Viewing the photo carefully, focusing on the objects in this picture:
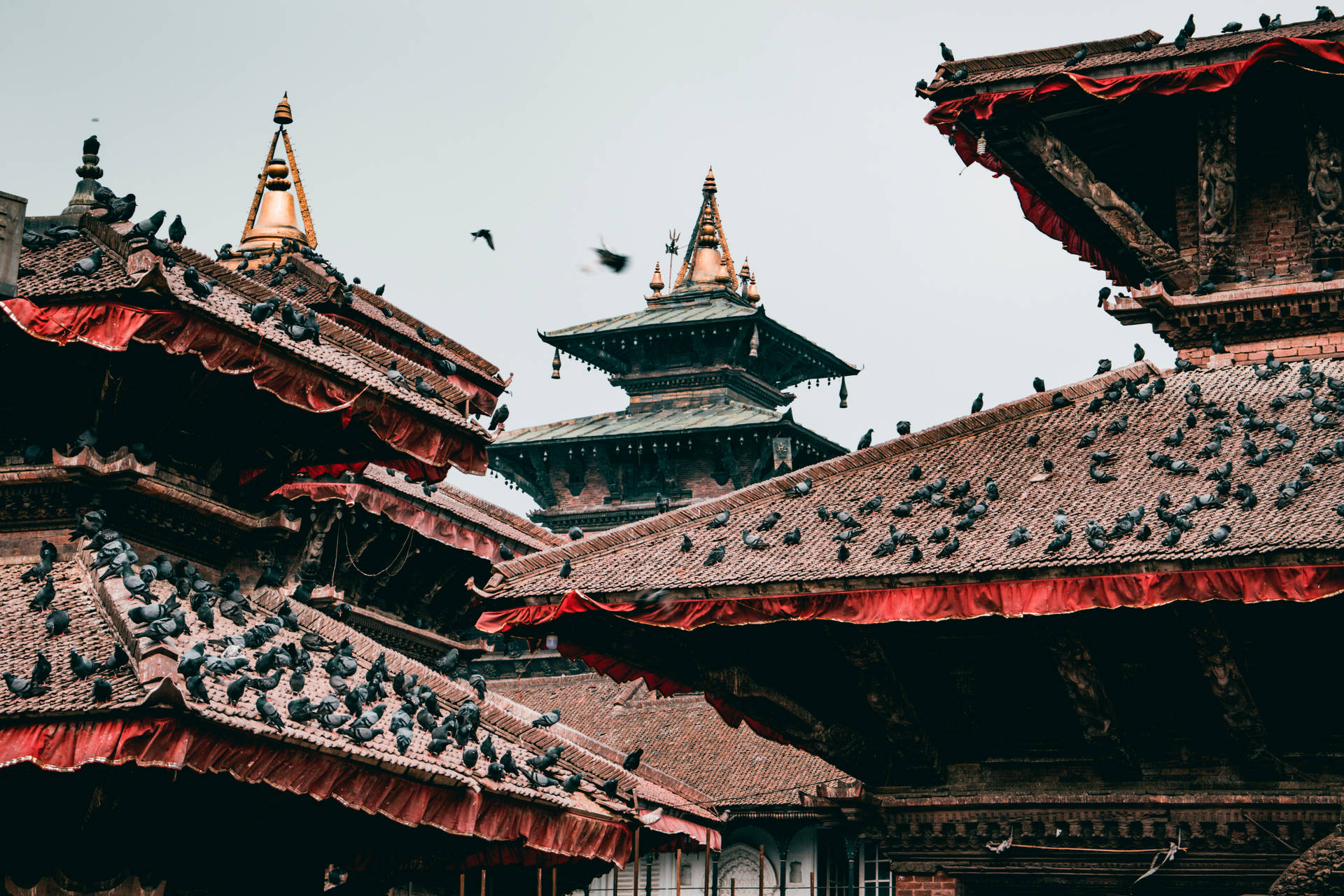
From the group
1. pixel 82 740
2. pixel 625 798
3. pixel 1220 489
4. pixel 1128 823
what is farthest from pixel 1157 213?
pixel 82 740

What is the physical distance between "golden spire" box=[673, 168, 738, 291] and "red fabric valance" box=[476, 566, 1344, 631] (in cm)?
3231

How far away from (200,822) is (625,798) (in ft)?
10.0

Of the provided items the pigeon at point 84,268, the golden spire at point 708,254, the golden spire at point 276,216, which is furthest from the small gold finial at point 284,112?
the golden spire at point 708,254

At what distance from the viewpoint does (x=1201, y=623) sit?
435 inches

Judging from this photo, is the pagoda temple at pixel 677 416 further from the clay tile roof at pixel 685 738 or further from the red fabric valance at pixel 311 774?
the red fabric valance at pixel 311 774

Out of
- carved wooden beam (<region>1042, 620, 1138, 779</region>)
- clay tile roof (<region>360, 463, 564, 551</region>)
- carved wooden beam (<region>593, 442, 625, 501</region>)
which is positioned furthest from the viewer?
carved wooden beam (<region>593, 442, 625, 501</region>)

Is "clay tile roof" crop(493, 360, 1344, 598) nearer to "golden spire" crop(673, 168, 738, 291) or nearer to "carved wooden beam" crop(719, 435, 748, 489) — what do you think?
"carved wooden beam" crop(719, 435, 748, 489)

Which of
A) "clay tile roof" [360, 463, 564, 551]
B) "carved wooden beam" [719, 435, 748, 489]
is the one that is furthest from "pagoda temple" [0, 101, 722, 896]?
"carved wooden beam" [719, 435, 748, 489]

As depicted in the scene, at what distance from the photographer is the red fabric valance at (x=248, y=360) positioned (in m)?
9.04

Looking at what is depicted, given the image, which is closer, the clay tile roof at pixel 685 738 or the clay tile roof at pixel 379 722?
the clay tile roof at pixel 379 722

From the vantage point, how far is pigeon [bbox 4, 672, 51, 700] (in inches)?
310

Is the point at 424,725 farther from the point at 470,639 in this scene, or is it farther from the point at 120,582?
the point at 470,639

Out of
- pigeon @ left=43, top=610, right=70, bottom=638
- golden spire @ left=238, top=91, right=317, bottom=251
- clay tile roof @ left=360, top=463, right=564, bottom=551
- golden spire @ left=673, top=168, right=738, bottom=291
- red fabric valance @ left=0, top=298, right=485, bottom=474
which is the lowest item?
pigeon @ left=43, top=610, right=70, bottom=638

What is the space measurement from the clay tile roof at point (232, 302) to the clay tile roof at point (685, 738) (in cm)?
1334
